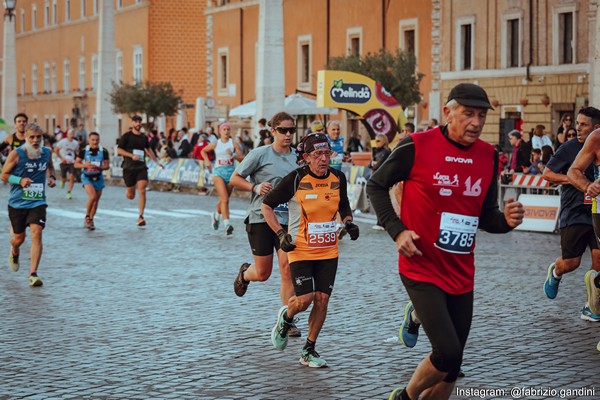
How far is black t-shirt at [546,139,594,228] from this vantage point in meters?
11.3

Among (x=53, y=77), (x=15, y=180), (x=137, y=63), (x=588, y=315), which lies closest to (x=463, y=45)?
(x=137, y=63)

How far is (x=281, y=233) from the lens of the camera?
9.56 meters

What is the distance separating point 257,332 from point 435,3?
36.6 meters

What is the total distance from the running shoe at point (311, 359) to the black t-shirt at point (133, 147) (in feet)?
47.2

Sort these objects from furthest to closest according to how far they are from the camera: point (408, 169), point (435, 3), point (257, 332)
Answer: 1. point (435, 3)
2. point (257, 332)
3. point (408, 169)

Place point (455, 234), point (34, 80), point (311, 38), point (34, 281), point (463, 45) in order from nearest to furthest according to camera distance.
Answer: point (455, 234) < point (34, 281) < point (463, 45) < point (311, 38) < point (34, 80)

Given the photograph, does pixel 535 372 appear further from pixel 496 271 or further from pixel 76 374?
pixel 496 271

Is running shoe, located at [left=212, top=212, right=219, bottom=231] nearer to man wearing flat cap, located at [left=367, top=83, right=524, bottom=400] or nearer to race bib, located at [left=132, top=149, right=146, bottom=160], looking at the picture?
race bib, located at [left=132, top=149, right=146, bottom=160]

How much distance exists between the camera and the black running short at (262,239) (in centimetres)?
1091

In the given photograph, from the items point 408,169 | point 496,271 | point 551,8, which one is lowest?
point 496,271

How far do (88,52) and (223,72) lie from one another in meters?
20.2

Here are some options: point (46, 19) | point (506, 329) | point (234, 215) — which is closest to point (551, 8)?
point (234, 215)

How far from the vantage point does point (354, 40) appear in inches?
2005

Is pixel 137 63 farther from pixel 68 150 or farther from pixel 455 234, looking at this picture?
pixel 455 234
